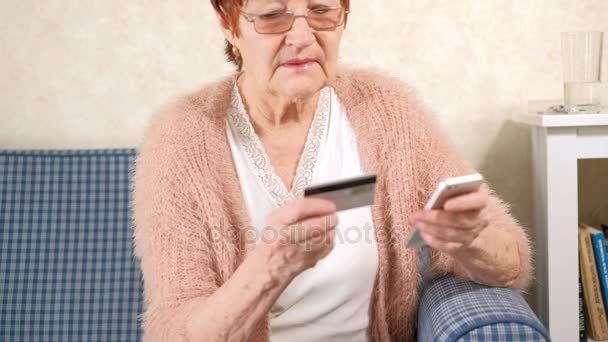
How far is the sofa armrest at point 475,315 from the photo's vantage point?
1.02 m

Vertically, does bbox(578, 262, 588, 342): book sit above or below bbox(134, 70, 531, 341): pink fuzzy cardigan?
below

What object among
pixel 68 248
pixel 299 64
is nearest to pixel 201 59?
pixel 68 248


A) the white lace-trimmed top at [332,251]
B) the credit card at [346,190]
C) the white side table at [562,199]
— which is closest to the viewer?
the credit card at [346,190]

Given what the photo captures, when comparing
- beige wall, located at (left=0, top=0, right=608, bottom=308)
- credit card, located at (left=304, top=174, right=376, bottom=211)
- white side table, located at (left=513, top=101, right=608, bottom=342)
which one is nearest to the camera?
credit card, located at (left=304, top=174, right=376, bottom=211)

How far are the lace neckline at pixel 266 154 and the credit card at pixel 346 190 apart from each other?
38cm

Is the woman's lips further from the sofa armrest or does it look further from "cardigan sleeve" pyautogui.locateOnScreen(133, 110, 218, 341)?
the sofa armrest

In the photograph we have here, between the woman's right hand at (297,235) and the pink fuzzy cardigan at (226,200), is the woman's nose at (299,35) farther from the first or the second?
the woman's right hand at (297,235)

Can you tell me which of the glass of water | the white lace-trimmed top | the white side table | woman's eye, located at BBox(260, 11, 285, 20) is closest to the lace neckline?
the white lace-trimmed top

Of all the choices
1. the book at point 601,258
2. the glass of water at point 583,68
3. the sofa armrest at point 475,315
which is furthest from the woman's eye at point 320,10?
the book at point 601,258

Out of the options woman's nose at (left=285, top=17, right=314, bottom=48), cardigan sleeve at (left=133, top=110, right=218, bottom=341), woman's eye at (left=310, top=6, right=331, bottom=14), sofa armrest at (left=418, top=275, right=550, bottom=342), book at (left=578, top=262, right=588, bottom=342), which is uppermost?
woman's eye at (left=310, top=6, right=331, bottom=14)

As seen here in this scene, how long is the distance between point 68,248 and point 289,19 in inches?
39.8

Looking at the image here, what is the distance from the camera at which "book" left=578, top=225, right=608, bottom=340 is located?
1683mm

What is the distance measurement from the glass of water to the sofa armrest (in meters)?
0.67

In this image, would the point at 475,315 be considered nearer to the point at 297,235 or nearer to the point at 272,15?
the point at 297,235
